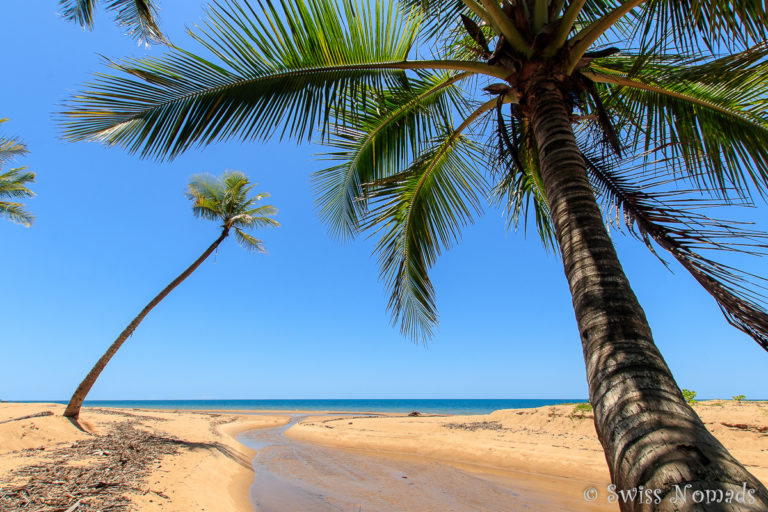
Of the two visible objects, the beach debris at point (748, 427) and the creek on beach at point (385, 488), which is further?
the beach debris at point (748, 427)

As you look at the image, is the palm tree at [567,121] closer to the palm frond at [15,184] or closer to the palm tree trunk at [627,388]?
the palm tree trunk at [627,388]

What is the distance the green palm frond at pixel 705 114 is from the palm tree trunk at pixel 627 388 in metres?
2.00

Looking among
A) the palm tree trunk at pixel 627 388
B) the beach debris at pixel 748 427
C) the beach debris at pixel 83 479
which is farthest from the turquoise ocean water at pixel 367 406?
the palm tree trunk at pixel 627 388

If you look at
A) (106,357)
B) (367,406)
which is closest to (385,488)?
(106,357)

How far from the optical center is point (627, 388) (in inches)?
58.4

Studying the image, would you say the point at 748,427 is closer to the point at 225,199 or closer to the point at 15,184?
the point at 225,199

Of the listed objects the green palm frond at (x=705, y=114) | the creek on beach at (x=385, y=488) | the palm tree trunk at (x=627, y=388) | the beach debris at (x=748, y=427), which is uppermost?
the green palm frond at (x=705, y=114)

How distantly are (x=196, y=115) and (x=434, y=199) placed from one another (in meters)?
3.49

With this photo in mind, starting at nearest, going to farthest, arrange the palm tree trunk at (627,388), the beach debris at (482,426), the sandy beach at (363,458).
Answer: the palm tree trunk at (627,388) → the sandy beach at (363,458) → the beach debris at (482,426)

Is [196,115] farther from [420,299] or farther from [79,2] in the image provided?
[79,2]

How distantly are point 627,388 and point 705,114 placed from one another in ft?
13.2

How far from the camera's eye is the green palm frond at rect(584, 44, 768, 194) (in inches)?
142

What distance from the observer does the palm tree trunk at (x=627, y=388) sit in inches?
42.7

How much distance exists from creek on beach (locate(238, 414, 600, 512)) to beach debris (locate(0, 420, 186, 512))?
164cm
